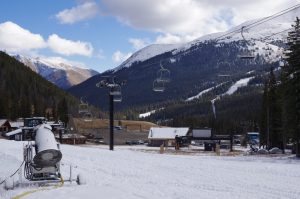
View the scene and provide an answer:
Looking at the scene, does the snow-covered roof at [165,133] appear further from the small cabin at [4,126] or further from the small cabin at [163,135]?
the small cabin at [4,126]

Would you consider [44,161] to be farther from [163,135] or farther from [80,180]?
[163,135]

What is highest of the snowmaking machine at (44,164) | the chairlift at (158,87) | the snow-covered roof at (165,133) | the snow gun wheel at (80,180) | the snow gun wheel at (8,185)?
the chairlift at (158,87)

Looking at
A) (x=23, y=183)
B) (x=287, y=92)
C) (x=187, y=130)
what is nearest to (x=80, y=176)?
(x=23, y=183)

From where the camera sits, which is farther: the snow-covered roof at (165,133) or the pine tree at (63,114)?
the pine tree at (63,114)

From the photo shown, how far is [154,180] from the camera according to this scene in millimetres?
23562

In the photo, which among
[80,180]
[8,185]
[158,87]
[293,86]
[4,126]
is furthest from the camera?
[4,126]

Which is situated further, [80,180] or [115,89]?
[115,89]

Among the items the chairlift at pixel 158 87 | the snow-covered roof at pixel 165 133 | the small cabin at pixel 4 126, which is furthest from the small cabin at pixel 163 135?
the chairlift at pixel 158 87

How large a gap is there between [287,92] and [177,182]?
27824 mm

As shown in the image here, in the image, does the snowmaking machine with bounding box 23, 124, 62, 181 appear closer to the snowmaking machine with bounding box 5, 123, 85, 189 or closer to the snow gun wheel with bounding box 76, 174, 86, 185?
the snowmaking machine with bounding box 5, 123, 85, 189

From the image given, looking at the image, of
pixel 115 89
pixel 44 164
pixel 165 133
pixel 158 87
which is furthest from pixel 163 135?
pixel 44 164

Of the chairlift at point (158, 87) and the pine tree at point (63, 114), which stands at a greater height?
the pine tree at point (63, 114)

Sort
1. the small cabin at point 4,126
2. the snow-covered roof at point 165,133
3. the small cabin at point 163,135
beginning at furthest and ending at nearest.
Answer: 1. the small cabin at point 4,126
2. the snow-covered roof at point 165,133
3. the small cabin at point 163,135

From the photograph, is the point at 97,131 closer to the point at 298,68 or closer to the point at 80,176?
the point at 298,68
